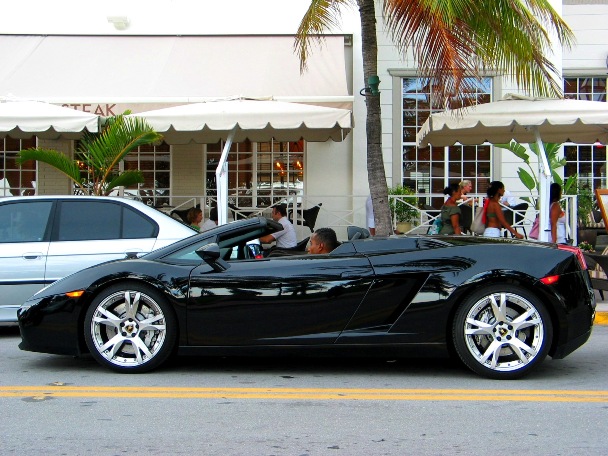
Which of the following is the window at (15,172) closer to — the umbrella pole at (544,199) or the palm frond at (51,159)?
the palm frond at (51,159)

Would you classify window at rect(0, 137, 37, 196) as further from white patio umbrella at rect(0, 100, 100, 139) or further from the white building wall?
the white building wall

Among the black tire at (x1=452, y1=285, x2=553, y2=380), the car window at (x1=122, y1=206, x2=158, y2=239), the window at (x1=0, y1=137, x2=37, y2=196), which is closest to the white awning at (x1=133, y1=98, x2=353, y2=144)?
the car window at (x1=122, y1=206, x2=158, y2=239)

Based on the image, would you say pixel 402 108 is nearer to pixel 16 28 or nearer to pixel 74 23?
pixel 74 23

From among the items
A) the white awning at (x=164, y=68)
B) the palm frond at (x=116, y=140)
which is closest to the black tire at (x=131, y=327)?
the palm frond at (x=116, y=140)

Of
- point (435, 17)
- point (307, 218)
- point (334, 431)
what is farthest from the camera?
point (307, 218)

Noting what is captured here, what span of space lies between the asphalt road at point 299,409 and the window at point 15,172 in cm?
947

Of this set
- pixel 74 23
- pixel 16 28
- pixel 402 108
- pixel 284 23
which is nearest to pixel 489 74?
pixel 402 108

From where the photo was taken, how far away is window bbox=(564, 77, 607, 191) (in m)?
16.5

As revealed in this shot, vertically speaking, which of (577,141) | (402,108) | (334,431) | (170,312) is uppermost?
(402,108)

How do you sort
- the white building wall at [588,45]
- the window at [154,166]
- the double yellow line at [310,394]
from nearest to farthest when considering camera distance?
1. the double yellow line at [310,394]
2. the window at [154,166]
3. the white building wall at [588,45]

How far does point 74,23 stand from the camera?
15461 mm

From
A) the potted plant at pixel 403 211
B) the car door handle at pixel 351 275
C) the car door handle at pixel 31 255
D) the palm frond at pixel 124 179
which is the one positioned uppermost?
the palm frond at pixel 124 179

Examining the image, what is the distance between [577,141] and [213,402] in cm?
942

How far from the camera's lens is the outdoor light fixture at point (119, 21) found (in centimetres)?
1523
